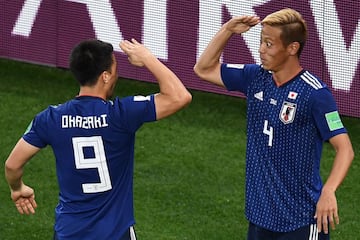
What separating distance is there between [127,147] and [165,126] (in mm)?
5249

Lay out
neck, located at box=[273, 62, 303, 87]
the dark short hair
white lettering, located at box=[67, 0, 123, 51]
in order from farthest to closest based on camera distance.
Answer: white lettering, located at box=[67, 0, 123, 51], neck, located at box=[273, 62, 303, 87], the dark short hair

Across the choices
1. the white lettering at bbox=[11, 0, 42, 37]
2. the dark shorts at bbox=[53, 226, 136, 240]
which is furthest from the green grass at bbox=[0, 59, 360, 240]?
the dark shorts at bbox=[53, 226, 136, 240]

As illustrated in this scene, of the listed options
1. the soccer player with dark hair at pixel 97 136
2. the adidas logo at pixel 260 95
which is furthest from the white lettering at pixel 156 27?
the soccer player with dark hair at pixel 97 136

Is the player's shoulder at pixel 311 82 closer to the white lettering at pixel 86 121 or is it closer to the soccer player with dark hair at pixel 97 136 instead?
the soccer player with dark hair at pixel 97 136

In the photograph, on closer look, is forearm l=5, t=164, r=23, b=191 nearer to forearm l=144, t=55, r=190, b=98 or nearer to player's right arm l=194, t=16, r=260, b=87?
forearm l=144, t=55, r=190, b=98

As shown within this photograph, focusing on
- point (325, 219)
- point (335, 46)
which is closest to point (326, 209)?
point (325, 219)

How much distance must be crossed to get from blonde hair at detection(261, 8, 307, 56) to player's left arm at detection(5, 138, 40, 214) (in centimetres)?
152

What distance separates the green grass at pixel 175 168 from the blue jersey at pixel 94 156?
9.16 ft

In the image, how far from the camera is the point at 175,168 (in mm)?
10375

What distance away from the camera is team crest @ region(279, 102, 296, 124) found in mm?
6359

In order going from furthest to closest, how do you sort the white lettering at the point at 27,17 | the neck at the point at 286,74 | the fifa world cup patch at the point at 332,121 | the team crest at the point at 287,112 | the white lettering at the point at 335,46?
the white lettering at the point at 27,17 → the white lettering at the point at 335,46 → the neck at the point at 286,74 → the team crest at the point at 287,112 → the fifa world cup patch at the point at 332,121

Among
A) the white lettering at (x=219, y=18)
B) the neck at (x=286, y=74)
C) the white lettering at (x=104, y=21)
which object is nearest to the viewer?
the neck at (x=286, y=74)

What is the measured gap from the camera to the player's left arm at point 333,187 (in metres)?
6.12

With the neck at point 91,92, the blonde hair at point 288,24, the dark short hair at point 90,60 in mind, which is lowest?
the neck at point 91,92
